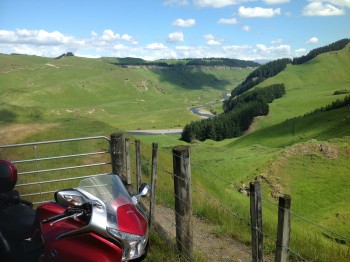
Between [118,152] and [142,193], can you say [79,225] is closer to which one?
[142,193]

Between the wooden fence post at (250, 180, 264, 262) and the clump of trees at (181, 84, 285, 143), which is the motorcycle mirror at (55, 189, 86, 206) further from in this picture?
the clump of trees at (181, 84, 285, 143)

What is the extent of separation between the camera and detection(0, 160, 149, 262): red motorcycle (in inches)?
165

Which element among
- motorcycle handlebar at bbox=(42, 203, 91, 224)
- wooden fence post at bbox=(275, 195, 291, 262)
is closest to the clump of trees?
wooden fence post at bbox=(275, 195, 291, 262)

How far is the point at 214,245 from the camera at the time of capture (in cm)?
940

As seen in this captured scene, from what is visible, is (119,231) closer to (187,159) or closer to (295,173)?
(187,159)

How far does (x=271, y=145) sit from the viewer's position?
3423 inches

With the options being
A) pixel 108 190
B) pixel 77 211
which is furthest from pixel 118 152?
pixel 77 211

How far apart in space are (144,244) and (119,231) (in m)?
0.40

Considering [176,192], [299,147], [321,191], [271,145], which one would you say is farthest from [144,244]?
[271,145]

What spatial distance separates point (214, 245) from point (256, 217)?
4182 millimetres

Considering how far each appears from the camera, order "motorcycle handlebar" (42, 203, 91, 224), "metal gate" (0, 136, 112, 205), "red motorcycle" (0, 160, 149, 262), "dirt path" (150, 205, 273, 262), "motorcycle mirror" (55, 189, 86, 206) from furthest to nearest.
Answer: "metal gate" (0, 136, 112, 205) → "dirt path" (150, 205, 273, 262) → "motorcycle mirror" (55, 189, 86, 206) → "motorcycle handlebar" (42, 203, 91, 224) → "red motorcycle" (0, 160, 149, 262)

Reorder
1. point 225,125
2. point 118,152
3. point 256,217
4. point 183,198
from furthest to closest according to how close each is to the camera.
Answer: point 225,125, point 118,152, point 183,198, point 256,217

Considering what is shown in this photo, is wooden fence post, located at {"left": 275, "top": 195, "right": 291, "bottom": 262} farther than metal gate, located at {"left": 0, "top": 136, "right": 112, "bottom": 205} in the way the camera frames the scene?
No

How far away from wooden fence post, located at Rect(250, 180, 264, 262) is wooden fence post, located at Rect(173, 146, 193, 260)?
1502mm
